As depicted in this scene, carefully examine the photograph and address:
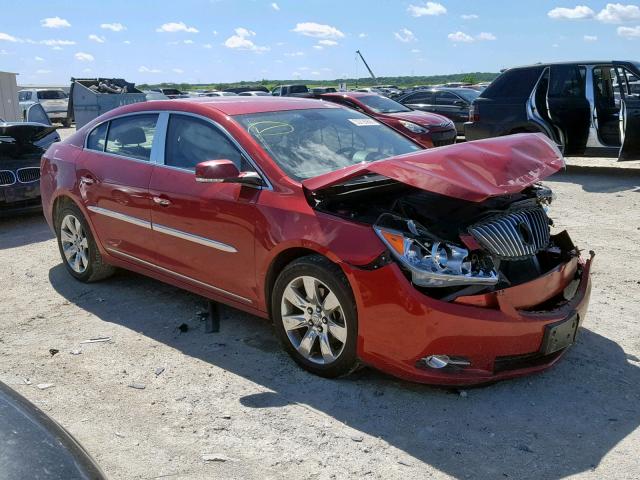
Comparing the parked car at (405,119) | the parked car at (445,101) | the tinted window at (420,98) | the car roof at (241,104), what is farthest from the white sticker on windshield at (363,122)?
the tinted window at (420,98)

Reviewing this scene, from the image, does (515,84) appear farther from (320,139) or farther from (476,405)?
(476,405)

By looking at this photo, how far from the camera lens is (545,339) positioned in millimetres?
3463

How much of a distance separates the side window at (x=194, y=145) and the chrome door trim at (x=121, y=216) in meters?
0.51

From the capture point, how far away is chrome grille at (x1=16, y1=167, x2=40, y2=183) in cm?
809

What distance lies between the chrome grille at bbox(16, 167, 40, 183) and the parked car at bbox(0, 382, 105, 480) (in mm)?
6528

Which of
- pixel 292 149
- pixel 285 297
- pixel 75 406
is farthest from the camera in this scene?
pixel 292 149

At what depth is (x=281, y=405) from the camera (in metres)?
3.52

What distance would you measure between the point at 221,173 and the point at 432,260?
4.58ft

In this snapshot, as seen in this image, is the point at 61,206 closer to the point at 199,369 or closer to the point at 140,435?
the point at 199,369

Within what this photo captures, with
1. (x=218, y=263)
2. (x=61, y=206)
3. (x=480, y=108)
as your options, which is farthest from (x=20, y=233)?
(x=480, y=108)

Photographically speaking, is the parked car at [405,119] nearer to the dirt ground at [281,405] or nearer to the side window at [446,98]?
the side window at [446,98]

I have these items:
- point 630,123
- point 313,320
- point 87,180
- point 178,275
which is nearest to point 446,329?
point 313,320

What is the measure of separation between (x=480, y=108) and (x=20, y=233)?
806 cm

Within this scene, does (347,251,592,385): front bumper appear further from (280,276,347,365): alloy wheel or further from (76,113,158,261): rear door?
(76,113,158,261): rear door
